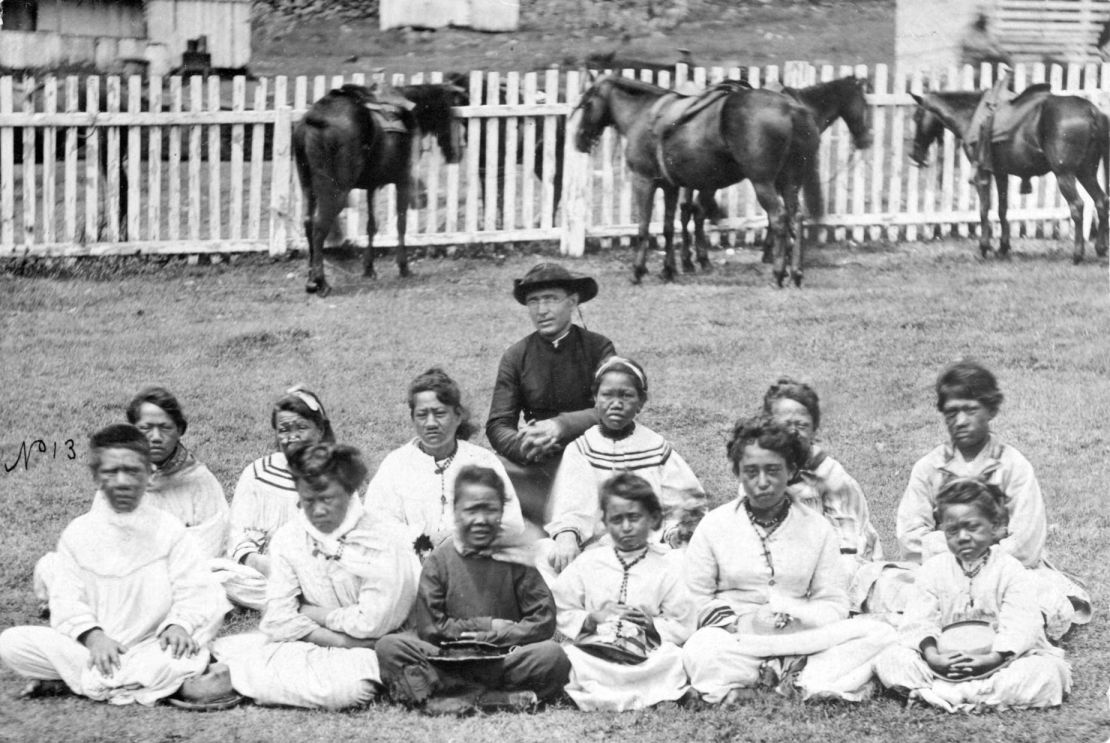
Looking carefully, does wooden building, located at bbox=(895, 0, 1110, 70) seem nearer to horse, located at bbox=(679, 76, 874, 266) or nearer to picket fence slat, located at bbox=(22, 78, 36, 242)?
horse, located at bbox=(679, 76, 874, 266)

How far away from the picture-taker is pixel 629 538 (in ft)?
15.0

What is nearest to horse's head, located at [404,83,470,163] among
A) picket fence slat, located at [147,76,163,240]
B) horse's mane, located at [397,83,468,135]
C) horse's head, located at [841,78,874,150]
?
horse's mane, located at [397,83,468,135]

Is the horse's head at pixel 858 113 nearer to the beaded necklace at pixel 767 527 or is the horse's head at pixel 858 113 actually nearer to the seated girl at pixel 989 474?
the seated girl at pixel 989 474

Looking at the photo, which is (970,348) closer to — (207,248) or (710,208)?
(710,208)

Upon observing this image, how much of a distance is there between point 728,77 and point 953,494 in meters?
4.78

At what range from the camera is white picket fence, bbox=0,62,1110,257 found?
26.8 feet

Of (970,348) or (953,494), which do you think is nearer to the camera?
(953,494)

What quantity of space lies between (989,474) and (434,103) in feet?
15.3

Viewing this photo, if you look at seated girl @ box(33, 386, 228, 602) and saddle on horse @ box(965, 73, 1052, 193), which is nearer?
seated girl @ box(33, 386, 228, 602)

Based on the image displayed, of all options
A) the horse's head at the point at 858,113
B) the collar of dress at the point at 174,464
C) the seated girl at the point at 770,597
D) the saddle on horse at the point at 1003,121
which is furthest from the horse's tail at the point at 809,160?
the collar of dress at the point at 174,464

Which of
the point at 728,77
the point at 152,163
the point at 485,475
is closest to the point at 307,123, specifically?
A: the point at 152,163

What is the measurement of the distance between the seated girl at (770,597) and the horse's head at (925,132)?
208 inches

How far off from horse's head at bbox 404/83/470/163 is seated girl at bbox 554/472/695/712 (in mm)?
4402

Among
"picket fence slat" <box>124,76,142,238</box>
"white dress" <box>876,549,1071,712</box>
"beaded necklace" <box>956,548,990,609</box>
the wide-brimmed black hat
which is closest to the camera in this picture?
"white dress" <box>876,549,1071,712</box>
